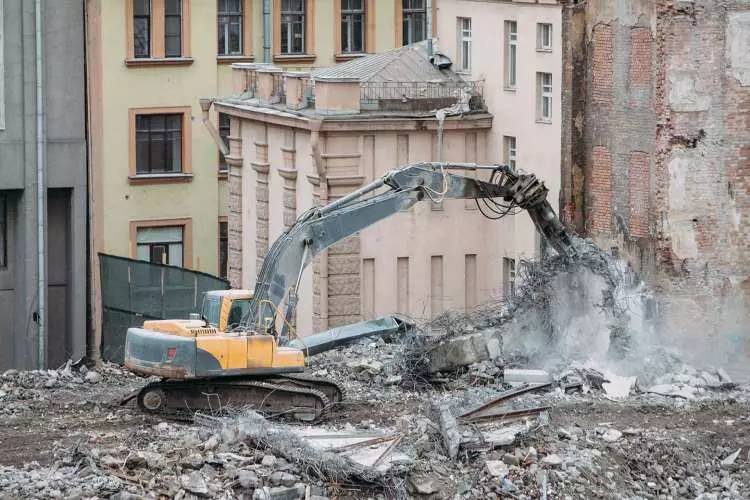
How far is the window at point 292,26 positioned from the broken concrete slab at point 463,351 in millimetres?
15907

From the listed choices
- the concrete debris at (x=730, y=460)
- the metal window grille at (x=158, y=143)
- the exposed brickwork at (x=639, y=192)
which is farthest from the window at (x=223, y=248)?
the concrete debris at (x=730, y=460)

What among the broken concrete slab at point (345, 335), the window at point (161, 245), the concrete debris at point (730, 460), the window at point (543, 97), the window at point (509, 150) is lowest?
the concrete debris at point (730, 460)

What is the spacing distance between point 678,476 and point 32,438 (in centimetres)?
881

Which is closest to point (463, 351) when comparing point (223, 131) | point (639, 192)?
point (639, 192)

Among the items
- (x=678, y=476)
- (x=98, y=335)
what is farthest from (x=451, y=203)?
(x=678, y=476)

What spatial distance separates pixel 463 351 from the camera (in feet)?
102

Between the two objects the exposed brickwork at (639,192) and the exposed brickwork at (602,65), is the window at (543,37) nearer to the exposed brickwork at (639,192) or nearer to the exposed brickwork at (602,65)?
the exposed brickwork at (602,65)

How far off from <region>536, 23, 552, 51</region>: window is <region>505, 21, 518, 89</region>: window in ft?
4.17

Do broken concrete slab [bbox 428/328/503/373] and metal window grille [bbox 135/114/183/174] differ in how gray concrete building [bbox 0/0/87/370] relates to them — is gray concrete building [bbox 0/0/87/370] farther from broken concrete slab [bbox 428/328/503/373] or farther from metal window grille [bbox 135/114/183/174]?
broken concrete slab [bbox 428/328/503/373]

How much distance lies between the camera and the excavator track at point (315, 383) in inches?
1116

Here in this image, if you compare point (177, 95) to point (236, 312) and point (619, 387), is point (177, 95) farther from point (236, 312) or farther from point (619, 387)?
point (619, 387)

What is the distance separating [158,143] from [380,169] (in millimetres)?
7155

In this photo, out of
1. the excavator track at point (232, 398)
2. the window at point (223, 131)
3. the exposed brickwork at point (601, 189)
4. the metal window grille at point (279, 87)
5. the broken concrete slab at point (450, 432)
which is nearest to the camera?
the broken concrete slab at point (450, 432)

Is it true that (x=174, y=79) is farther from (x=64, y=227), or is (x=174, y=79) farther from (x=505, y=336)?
(x=505, y=336)
